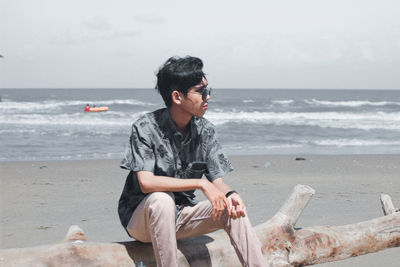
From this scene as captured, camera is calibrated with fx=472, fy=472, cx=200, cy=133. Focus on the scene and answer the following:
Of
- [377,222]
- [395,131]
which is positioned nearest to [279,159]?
[377,222]

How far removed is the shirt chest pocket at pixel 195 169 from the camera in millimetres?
3061

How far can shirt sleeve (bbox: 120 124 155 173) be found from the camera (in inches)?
111

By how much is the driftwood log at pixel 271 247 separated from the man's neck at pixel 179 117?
80 centimetres

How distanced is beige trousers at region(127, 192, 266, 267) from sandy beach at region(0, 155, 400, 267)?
121 cm

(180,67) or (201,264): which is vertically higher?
(180,67)

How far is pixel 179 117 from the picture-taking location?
303cm

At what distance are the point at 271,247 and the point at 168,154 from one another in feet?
3.69

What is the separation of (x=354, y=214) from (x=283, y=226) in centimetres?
260

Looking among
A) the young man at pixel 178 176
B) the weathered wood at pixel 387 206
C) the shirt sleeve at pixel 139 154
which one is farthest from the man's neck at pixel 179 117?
the weathered wood at pixel 387 206

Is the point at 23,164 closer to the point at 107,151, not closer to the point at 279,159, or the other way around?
the point at 107,151

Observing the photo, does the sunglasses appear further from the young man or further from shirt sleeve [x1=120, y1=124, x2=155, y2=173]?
shirt sleeve [x1=120, y1=124, x2=155, y2=173]

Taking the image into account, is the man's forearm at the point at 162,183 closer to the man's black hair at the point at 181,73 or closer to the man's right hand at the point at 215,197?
the man's right hand at the point at 215,197

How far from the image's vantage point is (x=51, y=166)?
972 centimetres

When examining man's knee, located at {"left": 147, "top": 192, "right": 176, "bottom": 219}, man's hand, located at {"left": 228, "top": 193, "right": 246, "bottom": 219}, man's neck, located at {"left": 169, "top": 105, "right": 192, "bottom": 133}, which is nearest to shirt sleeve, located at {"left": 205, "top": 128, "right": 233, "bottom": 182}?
man's neck, located at {"left": 169, "top": 105, "right": 192, "bottom": 133}
